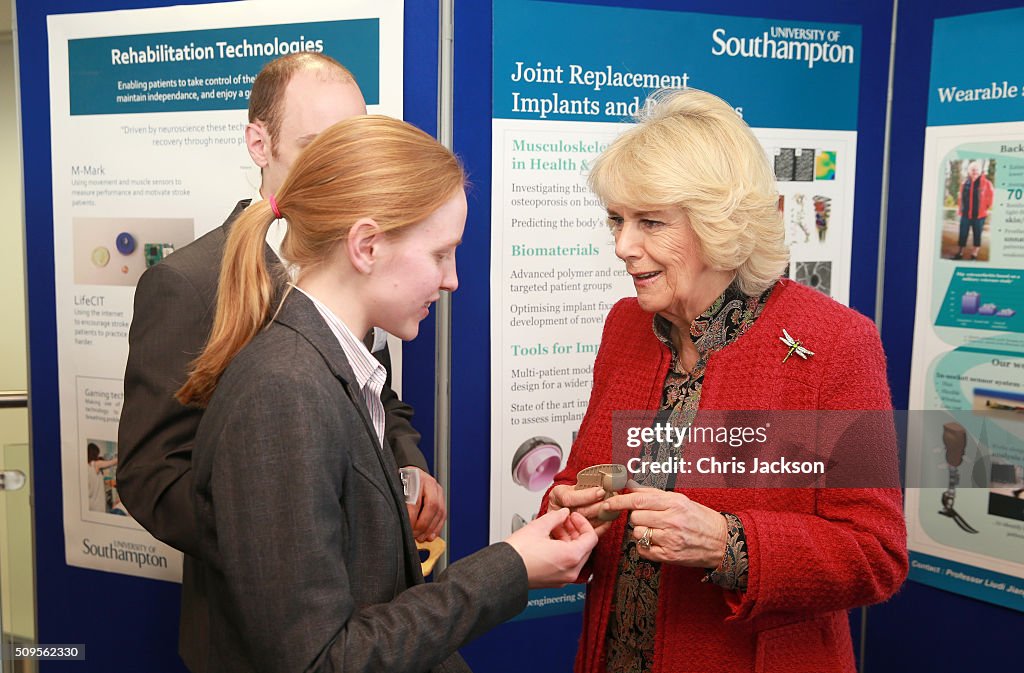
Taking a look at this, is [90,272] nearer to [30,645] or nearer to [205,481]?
[30,645]

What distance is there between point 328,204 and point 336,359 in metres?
0.25

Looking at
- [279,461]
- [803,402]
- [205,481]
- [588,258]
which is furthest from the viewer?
[588,258]

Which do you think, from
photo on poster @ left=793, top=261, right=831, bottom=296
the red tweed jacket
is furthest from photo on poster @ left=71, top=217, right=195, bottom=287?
photo on poster @ left=793, top=261, right=831, bottom=296

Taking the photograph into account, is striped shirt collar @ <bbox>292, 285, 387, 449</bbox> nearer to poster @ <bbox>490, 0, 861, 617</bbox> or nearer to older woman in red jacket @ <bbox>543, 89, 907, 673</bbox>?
older woman in red jacket @ <bbox>543, 89, 907, 673</bbox>

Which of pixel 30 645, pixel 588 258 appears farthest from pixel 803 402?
pixel 30 645

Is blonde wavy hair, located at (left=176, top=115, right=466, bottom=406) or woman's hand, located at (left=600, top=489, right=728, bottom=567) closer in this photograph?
blonde wavy hair, located at (left=176, top=115, right=466, bottom=406)

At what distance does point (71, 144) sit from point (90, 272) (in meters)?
0.43

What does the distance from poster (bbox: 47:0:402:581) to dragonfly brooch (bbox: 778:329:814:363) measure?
148cm

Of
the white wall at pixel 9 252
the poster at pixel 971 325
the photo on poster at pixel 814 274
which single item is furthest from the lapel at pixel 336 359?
the white wall at pixel 9 252

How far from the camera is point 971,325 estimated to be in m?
3.02

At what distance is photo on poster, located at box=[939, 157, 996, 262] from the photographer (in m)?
2.94

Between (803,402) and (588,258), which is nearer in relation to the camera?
(803,402)

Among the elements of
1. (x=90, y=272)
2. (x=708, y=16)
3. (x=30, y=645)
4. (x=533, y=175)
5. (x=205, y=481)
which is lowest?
(x=30, y=645)

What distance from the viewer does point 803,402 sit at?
1.65 metres
